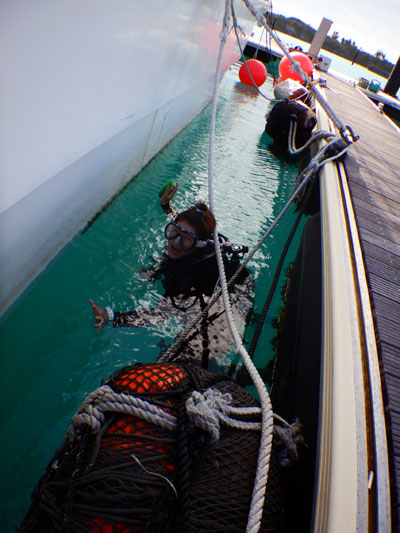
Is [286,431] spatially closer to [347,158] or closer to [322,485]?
[322,485]

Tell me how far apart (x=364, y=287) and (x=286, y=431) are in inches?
40.0

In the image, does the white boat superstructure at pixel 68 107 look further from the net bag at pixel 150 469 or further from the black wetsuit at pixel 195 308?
the net bag at pixel 150 469

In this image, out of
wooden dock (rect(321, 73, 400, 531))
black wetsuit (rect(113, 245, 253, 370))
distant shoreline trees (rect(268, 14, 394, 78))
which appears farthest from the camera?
distant shoreline trees (rect(268, 14, 394, 78))

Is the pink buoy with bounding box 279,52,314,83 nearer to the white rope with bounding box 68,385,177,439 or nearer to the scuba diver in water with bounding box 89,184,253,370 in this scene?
the scuba diver in water with bounding box 89,184,253,370

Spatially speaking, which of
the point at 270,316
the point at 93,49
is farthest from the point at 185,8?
the point at 270,316

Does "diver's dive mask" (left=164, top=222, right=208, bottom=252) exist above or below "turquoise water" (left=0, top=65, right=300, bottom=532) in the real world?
above

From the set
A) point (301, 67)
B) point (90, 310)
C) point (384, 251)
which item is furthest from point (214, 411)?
point (301, 67)

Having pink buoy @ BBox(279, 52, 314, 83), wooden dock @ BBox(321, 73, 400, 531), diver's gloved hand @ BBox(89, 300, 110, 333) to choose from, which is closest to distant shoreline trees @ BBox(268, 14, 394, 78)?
pink buoy @ BBox(279, 52, 314, 83)

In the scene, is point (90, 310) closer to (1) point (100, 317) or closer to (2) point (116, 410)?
(1) point (100, 317)

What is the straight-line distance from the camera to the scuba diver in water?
231 cm

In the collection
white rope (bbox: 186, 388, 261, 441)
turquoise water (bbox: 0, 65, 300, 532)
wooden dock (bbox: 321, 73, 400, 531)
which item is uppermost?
wooden dock (bbox: 321, 73, 400, 531)

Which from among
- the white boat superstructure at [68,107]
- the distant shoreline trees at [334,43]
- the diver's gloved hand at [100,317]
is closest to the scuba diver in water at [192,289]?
the diver's gloved hand at [100,317]

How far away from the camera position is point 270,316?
319cm

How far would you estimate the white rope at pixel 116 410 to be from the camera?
38.7 inches
